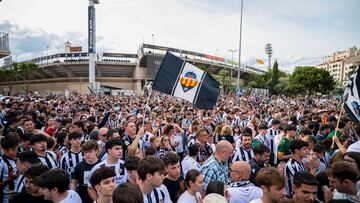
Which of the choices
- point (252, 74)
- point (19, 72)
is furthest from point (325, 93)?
point (19, 72)

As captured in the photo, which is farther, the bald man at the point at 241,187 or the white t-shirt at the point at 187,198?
the bald man at the point at 241,187

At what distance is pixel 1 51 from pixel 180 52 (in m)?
50.9

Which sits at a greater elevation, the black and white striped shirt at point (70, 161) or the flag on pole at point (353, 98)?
the flag on pole at point (353, 98)

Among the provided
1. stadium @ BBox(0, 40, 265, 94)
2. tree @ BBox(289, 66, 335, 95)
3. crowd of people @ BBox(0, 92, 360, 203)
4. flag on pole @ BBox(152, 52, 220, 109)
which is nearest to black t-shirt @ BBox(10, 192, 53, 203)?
crowd of people @ BBox(0, 92, 360, 203)

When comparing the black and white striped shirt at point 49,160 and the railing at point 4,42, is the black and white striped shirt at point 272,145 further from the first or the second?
the railing at point 4,42

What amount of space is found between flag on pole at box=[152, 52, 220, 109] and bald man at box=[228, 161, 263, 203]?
12.1ft

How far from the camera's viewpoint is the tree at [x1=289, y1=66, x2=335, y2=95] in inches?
2119

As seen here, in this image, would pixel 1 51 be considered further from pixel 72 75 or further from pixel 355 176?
pixel 72 75

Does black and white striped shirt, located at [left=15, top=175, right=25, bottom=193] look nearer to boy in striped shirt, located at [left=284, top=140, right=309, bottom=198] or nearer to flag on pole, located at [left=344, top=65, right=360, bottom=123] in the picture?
boy in striped shirt, located at [left=284, top=140, right=309, bottom=198]

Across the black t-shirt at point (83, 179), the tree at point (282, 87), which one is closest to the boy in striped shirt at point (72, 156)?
the black t-shirt at point (83, 179)

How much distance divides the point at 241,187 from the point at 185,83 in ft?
13.3

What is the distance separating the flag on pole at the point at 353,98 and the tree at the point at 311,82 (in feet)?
172

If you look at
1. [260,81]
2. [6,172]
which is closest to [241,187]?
[6,172]

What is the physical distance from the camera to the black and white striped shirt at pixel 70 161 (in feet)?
16.0
